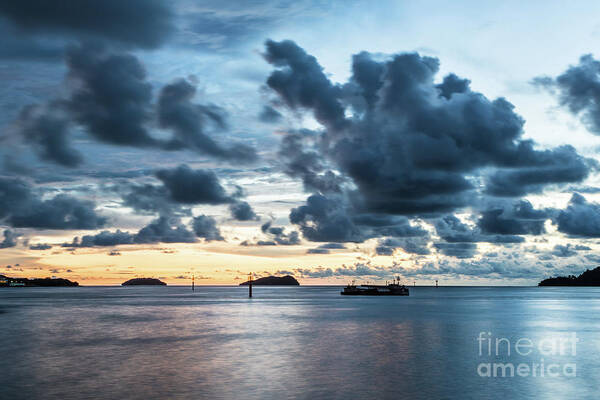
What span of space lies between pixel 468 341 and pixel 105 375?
45912 mm

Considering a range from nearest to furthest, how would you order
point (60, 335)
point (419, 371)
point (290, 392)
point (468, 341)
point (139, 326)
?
point (290, 392) < point (419, 371) < point (468, 341) < point (60, 335) < point (139, 326)

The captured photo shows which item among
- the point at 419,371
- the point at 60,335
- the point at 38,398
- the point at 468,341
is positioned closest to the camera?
the point at 38,398

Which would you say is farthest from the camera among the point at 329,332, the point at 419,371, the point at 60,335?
the point at 329,332

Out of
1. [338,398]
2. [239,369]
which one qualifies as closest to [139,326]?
[239,369]

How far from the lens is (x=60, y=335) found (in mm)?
77375

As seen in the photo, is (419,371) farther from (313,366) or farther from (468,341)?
(468,341)

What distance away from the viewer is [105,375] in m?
44.4

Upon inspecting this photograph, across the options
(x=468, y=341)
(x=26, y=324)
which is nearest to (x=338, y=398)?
(x=468, y=341)

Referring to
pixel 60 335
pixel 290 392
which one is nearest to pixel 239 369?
pixel 290 392

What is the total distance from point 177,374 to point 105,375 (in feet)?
19.0

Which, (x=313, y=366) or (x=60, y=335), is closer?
(x=313, y=366)

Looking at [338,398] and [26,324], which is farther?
[26,324]

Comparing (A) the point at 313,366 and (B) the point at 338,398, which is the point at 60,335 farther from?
(B) the point at 338,398

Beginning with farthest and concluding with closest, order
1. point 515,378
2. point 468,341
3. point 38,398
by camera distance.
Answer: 1. point 468,341
2. point 515,378
3. point 38,398
